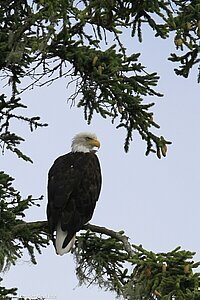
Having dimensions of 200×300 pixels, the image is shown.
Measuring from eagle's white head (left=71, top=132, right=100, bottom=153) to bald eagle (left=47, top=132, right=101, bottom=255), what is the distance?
51cm

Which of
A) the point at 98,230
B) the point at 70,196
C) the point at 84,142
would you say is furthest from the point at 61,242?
the point at 84,142

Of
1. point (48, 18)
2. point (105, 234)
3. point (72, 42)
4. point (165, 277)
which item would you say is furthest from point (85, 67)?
point (165, 277)

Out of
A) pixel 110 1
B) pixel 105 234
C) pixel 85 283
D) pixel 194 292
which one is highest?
pixel 110 1

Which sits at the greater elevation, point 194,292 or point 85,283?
point 85,283

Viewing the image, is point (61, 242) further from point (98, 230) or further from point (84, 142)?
point (84, 142)

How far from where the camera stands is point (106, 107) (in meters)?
6.86

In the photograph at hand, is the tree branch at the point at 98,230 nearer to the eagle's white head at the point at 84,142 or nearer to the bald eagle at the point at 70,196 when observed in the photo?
the bald eagle at the point at 70,196

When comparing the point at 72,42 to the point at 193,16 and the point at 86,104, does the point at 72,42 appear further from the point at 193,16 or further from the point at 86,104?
the point at 193,16

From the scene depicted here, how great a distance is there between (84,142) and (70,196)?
1.33 meters

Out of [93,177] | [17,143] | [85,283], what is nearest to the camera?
[85,283]

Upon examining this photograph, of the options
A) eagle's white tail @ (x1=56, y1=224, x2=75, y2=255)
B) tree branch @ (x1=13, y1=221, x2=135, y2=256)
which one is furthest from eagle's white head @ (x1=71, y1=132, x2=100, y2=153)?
tree branch @ (x1=13, y1=221, x2=135, y2=256)

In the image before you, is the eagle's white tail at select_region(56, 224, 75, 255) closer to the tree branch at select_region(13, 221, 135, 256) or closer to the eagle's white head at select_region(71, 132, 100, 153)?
the tree branch at select_region(13, 221, 135, 256)

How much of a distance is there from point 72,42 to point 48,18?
0.98m

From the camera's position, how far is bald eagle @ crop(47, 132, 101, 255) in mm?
7562
